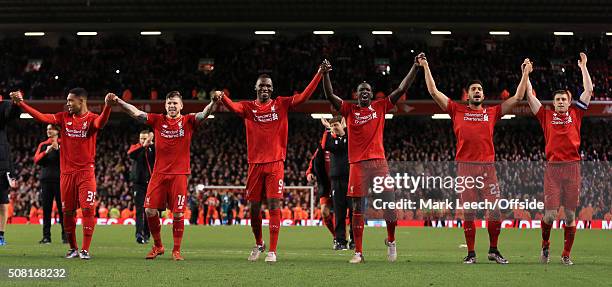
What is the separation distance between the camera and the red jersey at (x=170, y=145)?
11.3 meters

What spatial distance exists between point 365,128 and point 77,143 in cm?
397

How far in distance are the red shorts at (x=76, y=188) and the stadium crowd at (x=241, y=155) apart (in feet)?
67.2

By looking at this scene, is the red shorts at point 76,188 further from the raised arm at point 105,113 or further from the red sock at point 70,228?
the raised arm at point 105,113

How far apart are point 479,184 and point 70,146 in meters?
5.59

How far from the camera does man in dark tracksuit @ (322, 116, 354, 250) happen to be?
14.7m

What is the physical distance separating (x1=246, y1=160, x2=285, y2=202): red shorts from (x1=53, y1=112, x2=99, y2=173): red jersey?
224 cm

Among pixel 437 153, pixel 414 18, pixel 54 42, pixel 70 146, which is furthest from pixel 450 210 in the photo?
pixel 54 42

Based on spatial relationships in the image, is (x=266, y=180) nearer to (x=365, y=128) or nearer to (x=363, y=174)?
(x=363, y=174)

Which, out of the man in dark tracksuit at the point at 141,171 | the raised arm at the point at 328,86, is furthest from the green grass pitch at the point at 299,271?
the man in dark tracksuit at the point at 141,171

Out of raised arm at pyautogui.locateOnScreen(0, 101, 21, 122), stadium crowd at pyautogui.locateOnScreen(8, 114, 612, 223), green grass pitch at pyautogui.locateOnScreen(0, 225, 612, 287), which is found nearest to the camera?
green grass pitch at pyautogui.locateOnScreen(0, 225, 612, 287)

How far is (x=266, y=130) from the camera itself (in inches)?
442

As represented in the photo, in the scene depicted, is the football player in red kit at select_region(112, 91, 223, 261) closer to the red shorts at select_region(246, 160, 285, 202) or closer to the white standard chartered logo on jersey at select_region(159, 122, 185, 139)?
the white standard chartered logo on jersey at select_region(159, 122, 185, 139)

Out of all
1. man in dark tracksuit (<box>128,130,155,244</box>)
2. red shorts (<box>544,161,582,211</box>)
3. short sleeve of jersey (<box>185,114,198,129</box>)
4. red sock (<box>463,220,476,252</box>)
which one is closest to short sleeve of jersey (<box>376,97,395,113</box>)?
red sock (<box>463,220,476,252</box>)

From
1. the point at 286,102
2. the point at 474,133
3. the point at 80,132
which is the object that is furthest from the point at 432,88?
the point at 80,132
